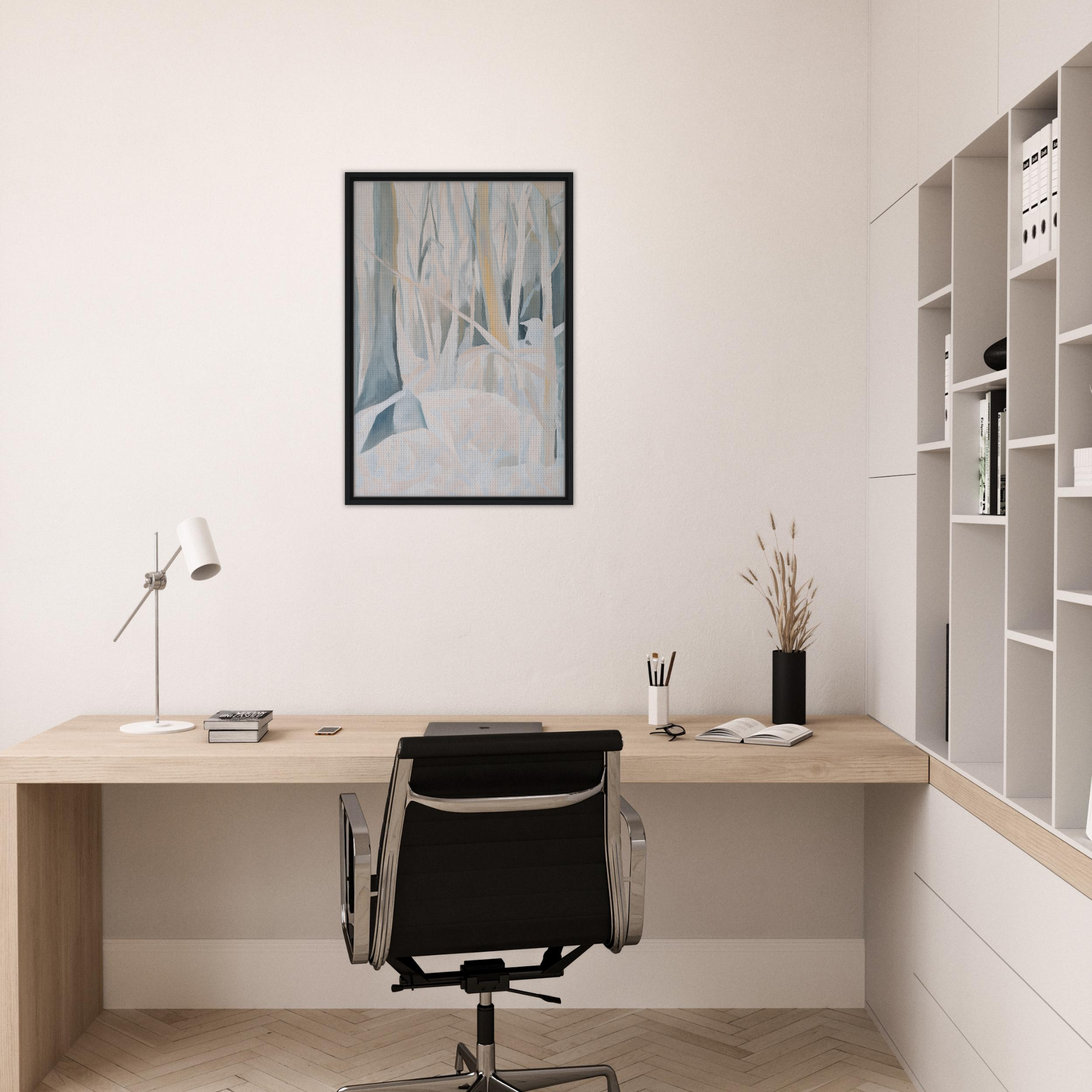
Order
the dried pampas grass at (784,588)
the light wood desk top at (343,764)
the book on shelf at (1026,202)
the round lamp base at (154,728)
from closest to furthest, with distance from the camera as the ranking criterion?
the book on shelf at (1026,202)
the light wood desk top at (343,764)
the round lamp base at (154,728)
the dried pampas grass at (784,588)

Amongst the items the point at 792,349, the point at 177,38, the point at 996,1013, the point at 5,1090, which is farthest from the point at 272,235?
the point at 996,1013

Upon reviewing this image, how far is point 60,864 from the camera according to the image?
8.68ft

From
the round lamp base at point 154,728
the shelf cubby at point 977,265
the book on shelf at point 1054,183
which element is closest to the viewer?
the book on shelf at point 1054,183

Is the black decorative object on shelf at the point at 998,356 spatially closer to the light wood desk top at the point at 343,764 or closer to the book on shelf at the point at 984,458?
the book on shelf at the point at 984,458

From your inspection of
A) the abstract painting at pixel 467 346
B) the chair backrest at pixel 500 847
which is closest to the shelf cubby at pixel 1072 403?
the chair backrest at pixel 500 847

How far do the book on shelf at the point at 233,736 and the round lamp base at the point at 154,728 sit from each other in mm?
197

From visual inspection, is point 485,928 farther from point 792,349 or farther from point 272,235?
point 272,235

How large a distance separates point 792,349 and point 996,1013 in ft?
5.80

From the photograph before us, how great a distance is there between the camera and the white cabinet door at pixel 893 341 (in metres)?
2.53

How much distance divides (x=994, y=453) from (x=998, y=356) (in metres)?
0.21

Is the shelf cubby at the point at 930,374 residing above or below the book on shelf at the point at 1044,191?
below

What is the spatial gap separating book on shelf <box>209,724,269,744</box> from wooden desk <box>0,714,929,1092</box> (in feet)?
0.09

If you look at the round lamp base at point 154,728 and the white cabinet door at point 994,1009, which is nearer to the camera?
the white cabinet door at point 994,1009

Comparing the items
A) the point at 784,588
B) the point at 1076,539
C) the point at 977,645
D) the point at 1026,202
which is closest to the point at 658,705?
the point at 784,588
